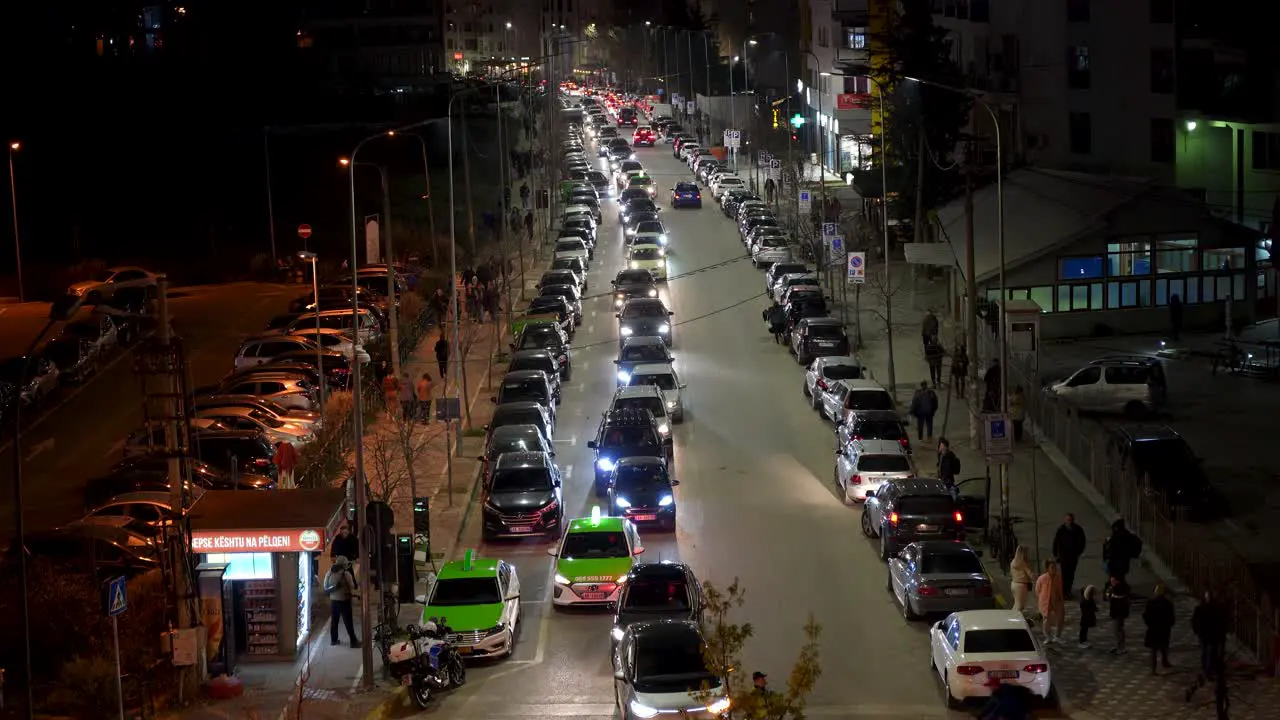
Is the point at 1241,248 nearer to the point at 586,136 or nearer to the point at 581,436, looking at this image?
the point at 581,436

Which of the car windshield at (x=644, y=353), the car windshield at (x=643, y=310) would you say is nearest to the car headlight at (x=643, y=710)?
the car windshield at (x=644, y=353)

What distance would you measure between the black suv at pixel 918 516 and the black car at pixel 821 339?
17.8 m

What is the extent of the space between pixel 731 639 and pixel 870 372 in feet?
94.7

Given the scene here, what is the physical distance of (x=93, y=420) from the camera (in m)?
42.9

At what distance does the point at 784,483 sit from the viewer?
3581 cm

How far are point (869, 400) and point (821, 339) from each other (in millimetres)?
8981

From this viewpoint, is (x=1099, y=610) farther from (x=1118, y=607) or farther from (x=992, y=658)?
(x=992, y=658)

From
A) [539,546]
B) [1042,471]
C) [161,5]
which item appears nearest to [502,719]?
[539,546]

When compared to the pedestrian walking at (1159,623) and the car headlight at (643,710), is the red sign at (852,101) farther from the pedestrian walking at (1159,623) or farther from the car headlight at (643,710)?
the car headlight at (643,710)

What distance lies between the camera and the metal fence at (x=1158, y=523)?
77.2 feet

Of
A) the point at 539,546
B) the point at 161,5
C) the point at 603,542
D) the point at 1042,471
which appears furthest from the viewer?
the point at 161,5

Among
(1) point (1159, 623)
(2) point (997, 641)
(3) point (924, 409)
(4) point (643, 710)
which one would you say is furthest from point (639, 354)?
(4) point (643, 710)

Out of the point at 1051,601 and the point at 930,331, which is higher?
the point at 930,331

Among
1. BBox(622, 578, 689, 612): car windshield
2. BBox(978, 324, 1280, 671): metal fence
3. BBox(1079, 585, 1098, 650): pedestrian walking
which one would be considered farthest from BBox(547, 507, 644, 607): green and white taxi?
BBox(978, 324, 1280, 671): metal fence
